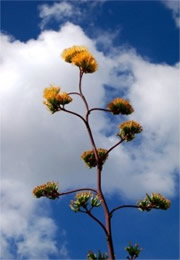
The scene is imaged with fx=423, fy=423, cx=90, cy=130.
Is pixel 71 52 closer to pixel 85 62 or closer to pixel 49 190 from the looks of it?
pixel 85 62

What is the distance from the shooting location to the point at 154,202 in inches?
273

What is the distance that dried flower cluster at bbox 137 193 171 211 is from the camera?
691 centimetres

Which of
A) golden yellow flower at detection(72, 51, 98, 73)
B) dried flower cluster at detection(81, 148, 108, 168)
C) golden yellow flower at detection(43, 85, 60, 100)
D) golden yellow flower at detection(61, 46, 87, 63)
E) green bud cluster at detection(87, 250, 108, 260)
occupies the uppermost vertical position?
golden yellow flower at detection(61, 46, 87, 63)

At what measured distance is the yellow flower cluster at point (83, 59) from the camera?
23.8ft

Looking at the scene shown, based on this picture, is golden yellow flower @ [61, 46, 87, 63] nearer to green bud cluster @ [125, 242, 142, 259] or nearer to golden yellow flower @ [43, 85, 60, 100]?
golden yellow flower @ [43, 85, 60, 100]

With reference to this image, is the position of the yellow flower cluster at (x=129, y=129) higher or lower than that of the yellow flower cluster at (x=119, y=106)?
lower

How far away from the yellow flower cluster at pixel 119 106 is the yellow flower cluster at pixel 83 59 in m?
0.72

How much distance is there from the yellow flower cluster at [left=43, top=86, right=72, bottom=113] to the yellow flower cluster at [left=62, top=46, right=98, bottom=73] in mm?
565

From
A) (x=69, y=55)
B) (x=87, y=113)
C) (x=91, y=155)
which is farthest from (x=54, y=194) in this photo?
(x=69, y=55)

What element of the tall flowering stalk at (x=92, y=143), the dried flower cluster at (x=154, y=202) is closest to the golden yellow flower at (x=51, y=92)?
the tall flowering stalk at (x=92, y=143)

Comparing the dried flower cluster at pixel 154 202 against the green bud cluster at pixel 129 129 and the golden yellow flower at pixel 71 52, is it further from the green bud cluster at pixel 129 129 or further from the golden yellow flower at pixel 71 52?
the golden yellow flower at pixel 71 52

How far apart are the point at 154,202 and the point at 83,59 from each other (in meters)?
2.68

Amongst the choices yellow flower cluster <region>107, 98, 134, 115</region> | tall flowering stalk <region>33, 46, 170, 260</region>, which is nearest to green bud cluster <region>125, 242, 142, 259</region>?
tall flowering stalk <region>33, 46, 170, 260</region>

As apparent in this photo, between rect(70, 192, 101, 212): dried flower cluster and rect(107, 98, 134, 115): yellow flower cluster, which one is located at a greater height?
rect(107, 98, 134, 115): yellow flower cluster
